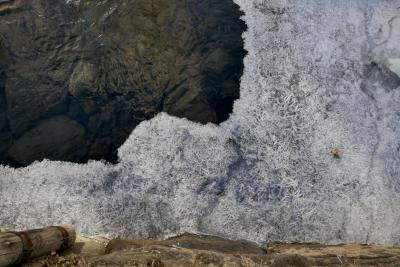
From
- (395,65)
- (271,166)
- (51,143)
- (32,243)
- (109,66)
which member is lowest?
(32,243)

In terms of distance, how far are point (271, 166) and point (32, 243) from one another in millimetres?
2983

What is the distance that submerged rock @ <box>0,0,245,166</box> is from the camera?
229 inches

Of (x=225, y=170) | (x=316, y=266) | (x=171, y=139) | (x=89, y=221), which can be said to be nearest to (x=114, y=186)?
(x=89, y=221)

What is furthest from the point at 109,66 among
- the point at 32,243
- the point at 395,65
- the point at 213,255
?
the point at 395,65

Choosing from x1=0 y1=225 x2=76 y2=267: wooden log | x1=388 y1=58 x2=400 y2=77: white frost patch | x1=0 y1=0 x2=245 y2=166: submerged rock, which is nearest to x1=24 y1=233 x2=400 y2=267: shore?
x1=0 y1=225 x2=76 y2=267: wooden log

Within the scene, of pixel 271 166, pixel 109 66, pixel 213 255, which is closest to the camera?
pixel 213 255

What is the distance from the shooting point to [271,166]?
559cm

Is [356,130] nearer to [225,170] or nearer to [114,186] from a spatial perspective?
[225,170]

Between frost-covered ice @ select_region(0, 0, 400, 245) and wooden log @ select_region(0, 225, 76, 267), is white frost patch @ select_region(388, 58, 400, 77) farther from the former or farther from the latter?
wooden log @ select_region(0, 225, 76, 267)

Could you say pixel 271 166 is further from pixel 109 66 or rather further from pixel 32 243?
pixel 32 243

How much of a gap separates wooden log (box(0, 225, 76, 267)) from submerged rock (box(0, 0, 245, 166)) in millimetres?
1376

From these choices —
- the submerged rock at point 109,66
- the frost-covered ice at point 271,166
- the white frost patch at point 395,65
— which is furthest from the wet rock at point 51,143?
the white frost patch at point 395,65

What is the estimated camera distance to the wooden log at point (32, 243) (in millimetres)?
3590

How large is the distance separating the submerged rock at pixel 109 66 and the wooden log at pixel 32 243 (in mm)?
1376
